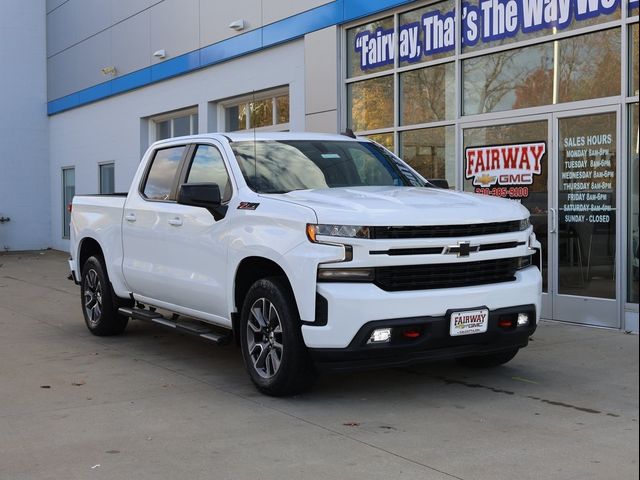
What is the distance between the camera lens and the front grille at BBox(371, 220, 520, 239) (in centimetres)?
552

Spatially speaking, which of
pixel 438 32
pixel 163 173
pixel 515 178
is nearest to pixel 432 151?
pixel 438 32

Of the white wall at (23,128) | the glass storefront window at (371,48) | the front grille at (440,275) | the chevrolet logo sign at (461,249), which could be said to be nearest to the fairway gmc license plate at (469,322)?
the front grille at (440,275)

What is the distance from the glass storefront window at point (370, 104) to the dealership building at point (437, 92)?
3 centimetres

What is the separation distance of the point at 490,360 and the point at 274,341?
2011 mm

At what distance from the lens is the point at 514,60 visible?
33.9 ft

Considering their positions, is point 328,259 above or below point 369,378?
above

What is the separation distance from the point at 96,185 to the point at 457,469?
19.0m

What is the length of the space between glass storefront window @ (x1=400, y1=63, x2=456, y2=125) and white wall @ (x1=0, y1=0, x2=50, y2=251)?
52.4 ft

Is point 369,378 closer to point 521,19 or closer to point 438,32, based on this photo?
point 521,19

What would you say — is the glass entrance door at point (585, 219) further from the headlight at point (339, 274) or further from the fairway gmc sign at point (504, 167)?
the headlight at point (339, 274)

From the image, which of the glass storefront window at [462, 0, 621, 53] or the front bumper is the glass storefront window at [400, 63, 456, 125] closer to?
the glass storefront window at [462, 0, 621, 53]

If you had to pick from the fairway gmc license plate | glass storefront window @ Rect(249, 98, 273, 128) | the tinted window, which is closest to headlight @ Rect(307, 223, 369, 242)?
the fairway gmc license plate

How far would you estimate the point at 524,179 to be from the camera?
33.0 feet

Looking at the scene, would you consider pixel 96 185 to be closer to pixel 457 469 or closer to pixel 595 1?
pixel 595 1
